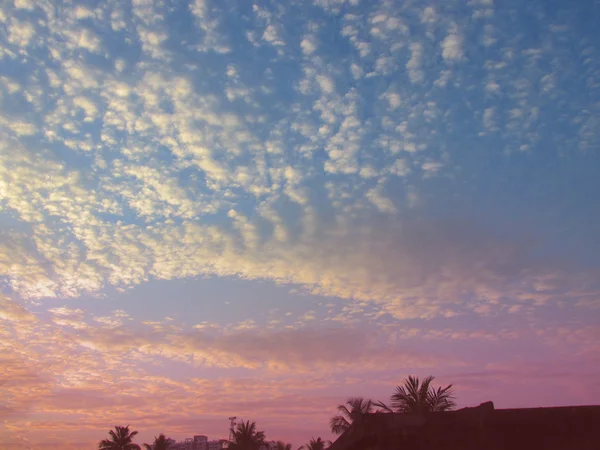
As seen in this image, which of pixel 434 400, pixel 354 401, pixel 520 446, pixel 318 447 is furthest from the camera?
pixel 318 447

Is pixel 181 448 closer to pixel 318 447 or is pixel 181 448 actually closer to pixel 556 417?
pixel 318 447

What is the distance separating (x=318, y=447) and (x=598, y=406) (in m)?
61.8

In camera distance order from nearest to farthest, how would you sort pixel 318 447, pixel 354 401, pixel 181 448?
1. pixel 354 401
2. pixel 318 447
3. pixel 181 448

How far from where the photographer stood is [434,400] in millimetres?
28844

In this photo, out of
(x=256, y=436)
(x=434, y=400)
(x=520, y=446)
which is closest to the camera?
(x=520, y=446)

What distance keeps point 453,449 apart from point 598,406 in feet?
14.7

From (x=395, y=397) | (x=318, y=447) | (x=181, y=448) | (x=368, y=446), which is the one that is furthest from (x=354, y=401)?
(x=181, y=448)

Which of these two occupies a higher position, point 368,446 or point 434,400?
point 434,400

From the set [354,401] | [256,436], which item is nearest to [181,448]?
[256,436]

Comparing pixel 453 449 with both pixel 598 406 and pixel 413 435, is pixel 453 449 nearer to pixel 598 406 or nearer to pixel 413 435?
pixel 413 435

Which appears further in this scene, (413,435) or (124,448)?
(124,448)

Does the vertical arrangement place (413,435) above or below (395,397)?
below

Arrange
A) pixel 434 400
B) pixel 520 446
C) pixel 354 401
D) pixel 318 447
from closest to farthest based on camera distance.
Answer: pixel 520 446 < pixel 434 400 < pixel 354 401 < pixel 318 447

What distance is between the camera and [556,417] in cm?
1413
